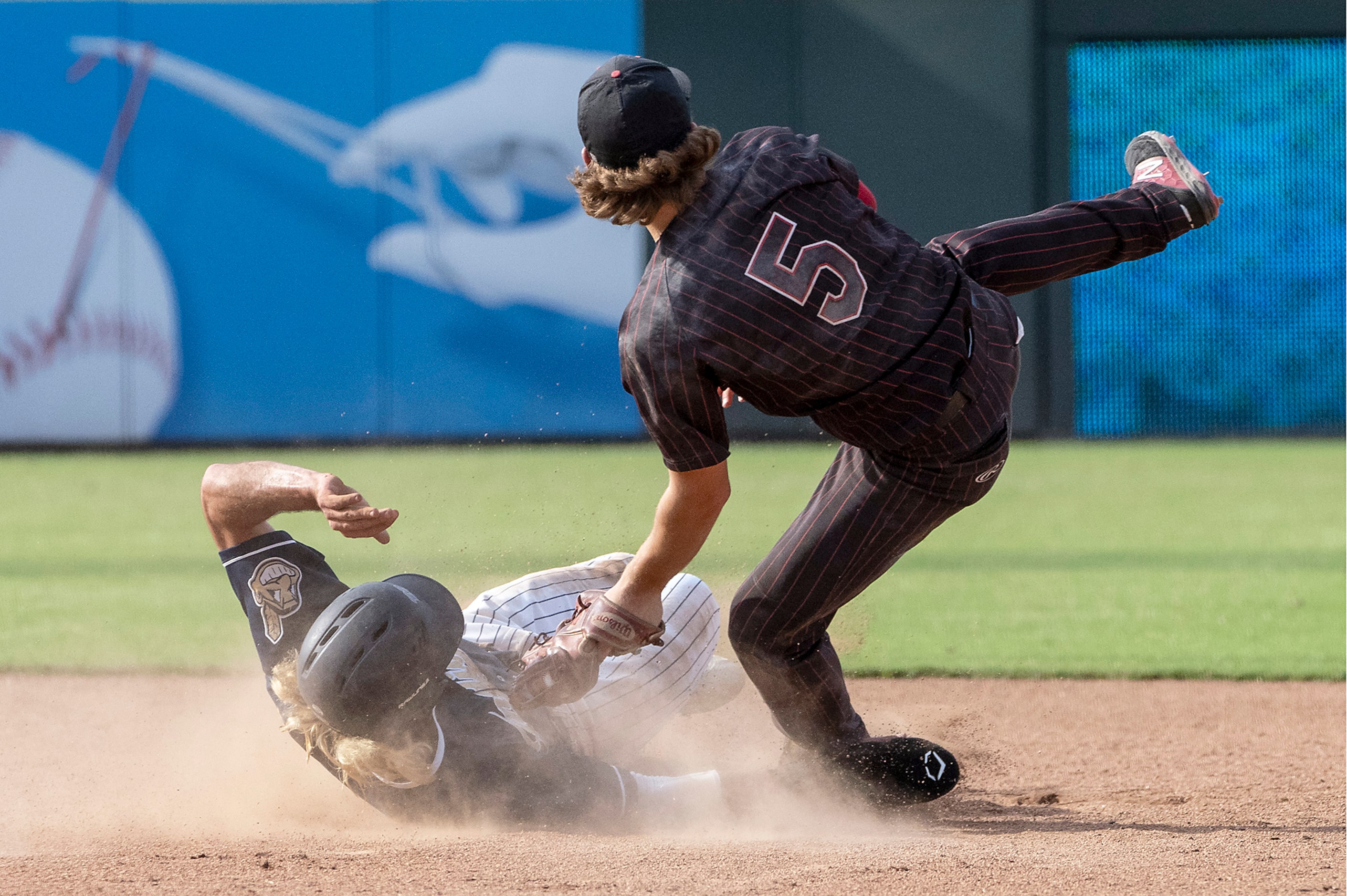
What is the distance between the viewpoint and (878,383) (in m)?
3.03

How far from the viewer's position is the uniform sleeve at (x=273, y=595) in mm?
3195

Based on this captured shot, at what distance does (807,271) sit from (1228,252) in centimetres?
1254

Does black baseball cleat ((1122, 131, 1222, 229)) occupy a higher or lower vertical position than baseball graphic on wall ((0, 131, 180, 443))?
higher

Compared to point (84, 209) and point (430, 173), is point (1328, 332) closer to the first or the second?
point (430, 173)

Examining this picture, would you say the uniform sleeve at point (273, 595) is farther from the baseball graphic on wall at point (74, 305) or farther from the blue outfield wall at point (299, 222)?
the baseball graphic on wall at point (74, 305)

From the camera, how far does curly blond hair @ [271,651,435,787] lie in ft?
9.89

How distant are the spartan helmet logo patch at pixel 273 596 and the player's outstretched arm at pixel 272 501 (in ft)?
0.29

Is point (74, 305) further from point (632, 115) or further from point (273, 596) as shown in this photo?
point (632, 115)

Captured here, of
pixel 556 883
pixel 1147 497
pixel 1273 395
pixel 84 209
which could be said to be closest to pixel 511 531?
pixel 1147 497

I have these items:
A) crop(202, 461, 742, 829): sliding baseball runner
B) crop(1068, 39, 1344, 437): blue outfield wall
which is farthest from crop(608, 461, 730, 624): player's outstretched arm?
crop(1068, 39, 1344, 437): blue outfield wall

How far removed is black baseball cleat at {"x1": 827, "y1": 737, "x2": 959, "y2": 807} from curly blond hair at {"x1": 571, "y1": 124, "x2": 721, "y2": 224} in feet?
5.09

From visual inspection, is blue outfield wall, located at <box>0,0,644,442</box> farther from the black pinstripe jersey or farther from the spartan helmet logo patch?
the black pinstripe jersey

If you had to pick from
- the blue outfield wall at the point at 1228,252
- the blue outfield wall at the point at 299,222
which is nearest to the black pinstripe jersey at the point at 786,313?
the blue outfield wall at the point at 299,222

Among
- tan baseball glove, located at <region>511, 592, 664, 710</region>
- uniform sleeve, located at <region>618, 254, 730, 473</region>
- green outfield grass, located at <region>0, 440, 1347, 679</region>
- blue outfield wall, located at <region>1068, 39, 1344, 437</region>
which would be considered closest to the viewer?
uniform sleeve, located at <region>618, 254, 730, 473</region>
